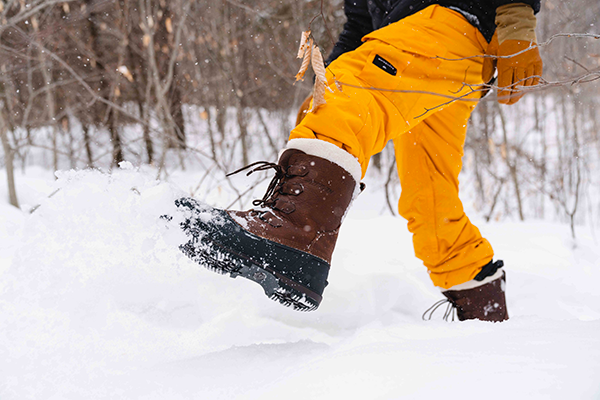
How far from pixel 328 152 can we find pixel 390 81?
246mm

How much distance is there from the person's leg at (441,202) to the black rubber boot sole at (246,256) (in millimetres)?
519

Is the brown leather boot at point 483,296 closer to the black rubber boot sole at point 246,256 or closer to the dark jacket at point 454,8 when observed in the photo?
the black rubber boot sole at point 246,256

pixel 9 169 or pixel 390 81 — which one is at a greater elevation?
pixel 9 169

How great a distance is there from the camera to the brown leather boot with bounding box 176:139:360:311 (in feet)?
2.54

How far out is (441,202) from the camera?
120 cm

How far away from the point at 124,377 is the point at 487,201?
196 inches

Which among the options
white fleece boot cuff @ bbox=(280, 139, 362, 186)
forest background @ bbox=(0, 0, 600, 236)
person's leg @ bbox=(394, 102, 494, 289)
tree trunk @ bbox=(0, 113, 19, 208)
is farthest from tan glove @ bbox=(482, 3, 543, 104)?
tree trunk @ bbox=(0, 113, 19, 208)

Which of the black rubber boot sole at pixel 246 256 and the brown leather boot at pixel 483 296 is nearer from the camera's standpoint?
the black rubber boot sole at pixel 246 256

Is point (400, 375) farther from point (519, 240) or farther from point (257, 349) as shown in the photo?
point (519, 240)

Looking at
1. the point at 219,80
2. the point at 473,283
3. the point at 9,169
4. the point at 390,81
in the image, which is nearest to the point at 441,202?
the point at 473,283

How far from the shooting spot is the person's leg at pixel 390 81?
855mm

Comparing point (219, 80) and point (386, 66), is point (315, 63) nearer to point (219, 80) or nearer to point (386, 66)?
point (386, 66)

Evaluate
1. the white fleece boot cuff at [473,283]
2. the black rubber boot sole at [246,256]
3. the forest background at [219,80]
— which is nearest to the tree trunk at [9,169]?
the forest background at [219,80]

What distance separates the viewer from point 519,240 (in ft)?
7.07
